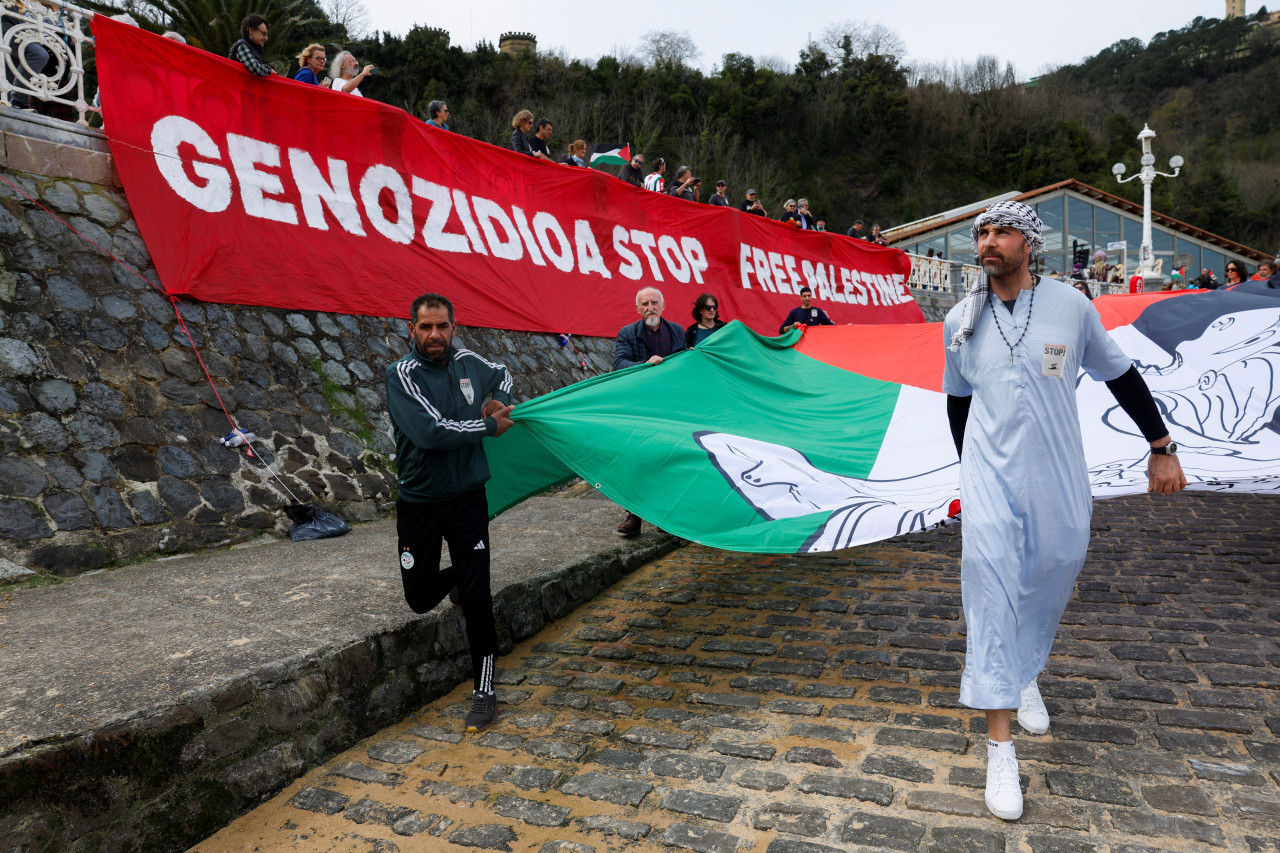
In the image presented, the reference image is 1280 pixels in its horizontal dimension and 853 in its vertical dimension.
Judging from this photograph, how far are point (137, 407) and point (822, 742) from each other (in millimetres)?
5002

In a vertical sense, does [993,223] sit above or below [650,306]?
above

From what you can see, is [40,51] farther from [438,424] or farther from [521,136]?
[438,424]

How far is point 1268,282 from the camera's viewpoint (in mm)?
6289

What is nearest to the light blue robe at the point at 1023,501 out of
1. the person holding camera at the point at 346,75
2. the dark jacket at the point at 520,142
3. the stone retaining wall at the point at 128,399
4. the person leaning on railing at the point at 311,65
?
the stone retaining wall at the point at 128,399

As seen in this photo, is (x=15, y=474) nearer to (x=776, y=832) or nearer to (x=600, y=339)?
(x=776, y=832)

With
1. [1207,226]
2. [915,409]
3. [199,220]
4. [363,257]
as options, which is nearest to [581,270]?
[363,257]

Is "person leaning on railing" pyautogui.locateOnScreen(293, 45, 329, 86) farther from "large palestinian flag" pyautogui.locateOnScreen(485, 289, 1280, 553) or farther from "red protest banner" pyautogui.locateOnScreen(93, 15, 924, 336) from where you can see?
"large palestinian flag" pyautogui.locateOnScreen(485, 289, 1280, 553)

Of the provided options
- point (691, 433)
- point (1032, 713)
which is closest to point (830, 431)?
point (691, 433)

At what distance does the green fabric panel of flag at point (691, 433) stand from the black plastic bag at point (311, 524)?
6.51ft

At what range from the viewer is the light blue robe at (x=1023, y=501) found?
2695 millimetres

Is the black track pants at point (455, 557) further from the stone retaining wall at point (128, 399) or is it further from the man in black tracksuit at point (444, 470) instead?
the stone retaining wall at point (128, 399)

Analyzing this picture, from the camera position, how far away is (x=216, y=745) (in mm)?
2826

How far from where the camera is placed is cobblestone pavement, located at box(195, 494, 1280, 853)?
8.48 ft

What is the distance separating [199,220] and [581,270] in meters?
4.60
